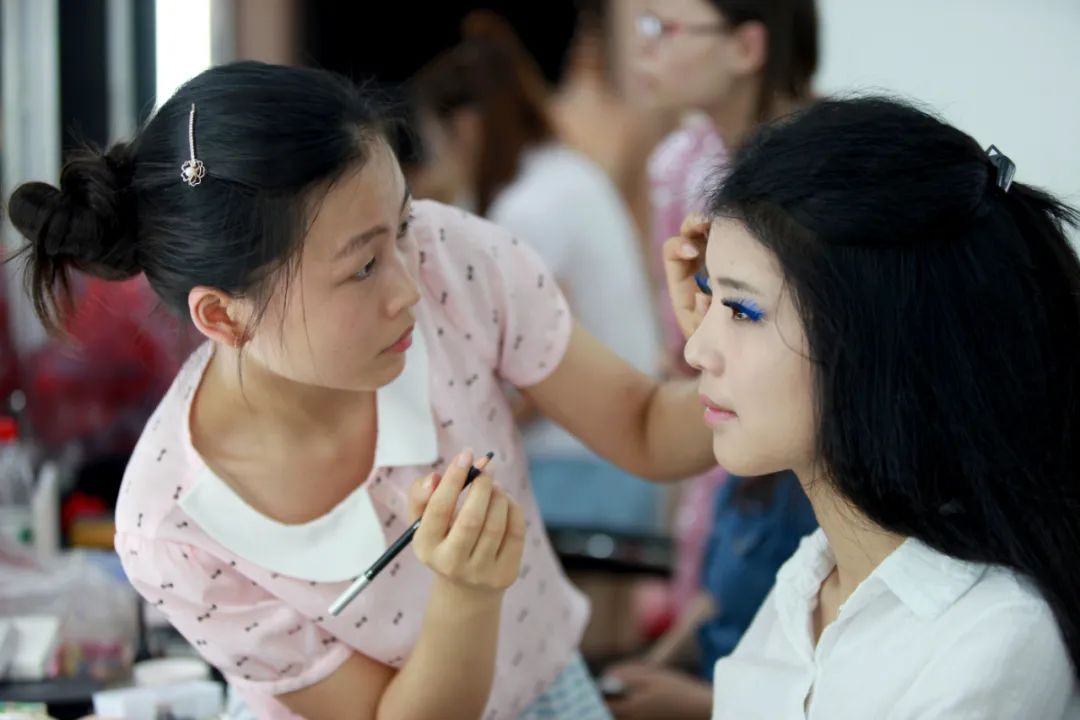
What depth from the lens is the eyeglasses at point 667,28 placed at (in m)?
2.07

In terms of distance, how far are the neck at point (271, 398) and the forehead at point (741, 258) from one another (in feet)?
1.42

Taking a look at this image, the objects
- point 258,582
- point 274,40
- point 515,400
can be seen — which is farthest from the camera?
point 274,40

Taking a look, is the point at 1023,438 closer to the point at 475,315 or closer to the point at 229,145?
the point at 475,315

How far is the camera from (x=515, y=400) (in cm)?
277

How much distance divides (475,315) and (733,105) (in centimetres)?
97

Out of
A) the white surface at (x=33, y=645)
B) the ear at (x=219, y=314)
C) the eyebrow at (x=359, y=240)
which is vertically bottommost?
the white surface at (x=33, y=645)

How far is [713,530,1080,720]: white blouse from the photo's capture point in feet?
3.19

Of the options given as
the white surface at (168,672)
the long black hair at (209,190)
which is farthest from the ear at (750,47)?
the white surface at (168,672)

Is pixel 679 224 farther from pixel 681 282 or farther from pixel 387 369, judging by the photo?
pixel 387 369

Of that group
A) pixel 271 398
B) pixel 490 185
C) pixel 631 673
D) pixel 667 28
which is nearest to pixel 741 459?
pixel 271 398

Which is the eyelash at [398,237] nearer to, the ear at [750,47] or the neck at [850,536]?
the neck at [850,536]

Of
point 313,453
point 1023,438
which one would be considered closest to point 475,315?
point 313,453

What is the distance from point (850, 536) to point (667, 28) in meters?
1.22

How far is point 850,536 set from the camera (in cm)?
112
